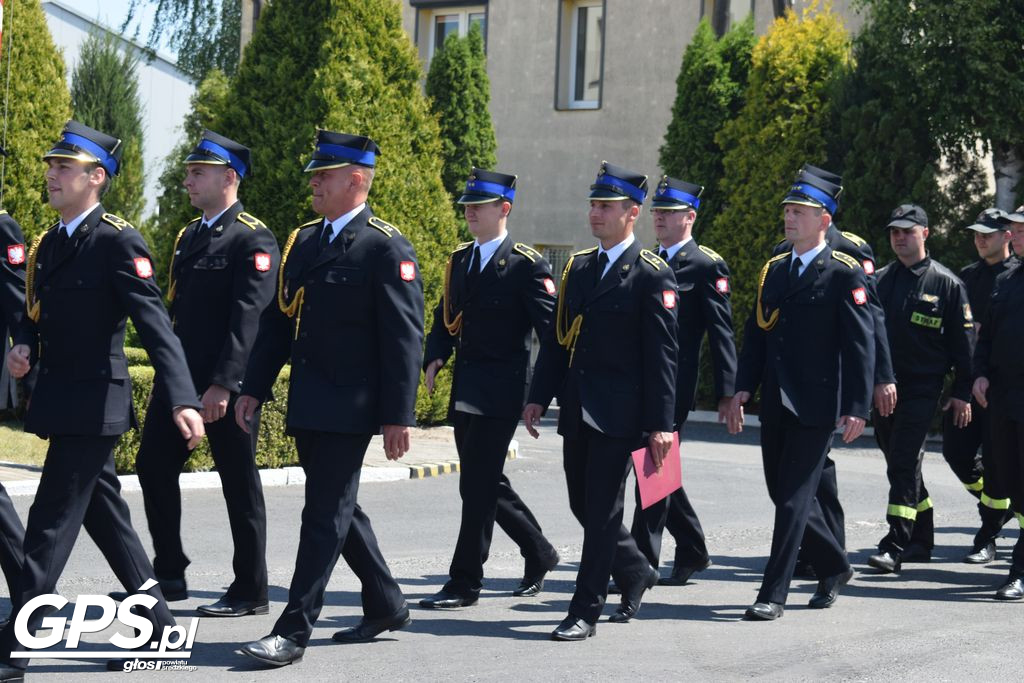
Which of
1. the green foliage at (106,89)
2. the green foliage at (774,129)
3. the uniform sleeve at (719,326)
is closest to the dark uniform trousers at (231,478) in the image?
the uniform sleeve at (719,326)

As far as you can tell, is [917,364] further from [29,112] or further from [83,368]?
[29,112]

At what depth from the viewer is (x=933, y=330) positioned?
9.15 meters

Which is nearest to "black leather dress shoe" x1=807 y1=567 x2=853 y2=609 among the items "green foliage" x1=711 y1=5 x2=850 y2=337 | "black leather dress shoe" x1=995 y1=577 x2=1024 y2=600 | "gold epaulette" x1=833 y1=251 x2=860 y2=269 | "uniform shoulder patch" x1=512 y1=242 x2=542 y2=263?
"black leather dress shoe" x1=995 y1=577 x2=1024 y2=600

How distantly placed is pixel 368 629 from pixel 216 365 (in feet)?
4.73

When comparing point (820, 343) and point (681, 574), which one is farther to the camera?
point (681, 574)

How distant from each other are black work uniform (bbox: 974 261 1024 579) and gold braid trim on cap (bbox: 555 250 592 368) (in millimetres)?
2968

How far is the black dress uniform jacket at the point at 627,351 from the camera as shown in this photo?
6.74 meters

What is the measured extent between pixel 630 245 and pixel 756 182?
13.2m

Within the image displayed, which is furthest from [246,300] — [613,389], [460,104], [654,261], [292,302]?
[460,104]

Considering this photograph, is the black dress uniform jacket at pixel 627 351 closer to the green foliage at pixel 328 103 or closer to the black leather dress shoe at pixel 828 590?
the black leather dress shoe at pixel 828 590

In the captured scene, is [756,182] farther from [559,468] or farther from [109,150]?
[109,150]

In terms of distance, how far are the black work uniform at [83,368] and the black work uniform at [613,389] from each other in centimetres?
195

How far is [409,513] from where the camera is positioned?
1064 cm

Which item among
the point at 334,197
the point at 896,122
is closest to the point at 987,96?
the point at 896,122
